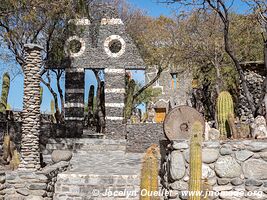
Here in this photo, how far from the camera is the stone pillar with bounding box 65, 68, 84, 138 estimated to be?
1979cm

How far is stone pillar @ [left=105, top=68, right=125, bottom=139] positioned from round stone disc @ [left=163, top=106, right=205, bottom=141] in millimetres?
11151

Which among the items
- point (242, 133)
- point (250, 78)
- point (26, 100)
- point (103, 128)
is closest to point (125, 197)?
point (242, 133)

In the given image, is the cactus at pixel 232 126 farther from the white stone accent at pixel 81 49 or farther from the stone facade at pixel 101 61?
the white stone accent at pixel 81 49

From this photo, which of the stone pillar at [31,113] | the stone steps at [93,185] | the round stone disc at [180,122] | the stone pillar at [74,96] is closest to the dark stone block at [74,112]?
the stone pillar at [74,96]

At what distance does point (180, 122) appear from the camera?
8109 millimetres

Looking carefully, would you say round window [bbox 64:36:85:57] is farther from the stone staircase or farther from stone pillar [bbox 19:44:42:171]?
stone pillar [bbox 19:44:42:171]

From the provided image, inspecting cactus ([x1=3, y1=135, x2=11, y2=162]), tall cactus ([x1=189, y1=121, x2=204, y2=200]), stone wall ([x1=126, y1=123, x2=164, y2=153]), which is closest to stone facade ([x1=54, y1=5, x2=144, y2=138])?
stone wall ([x1=126, y1=123, x2=164, y2=153])

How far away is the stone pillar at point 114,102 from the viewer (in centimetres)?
1925

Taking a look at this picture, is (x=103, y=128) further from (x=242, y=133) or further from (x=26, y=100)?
(x=242, y=133)

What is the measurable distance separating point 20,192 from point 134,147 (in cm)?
Answer: 882

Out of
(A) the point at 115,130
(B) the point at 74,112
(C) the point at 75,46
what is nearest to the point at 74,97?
(B) the point at 74,112

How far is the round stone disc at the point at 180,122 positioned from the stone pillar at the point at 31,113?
4.81 m

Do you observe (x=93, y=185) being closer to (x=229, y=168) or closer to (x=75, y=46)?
(x=229, y=168)

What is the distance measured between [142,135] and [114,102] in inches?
82.6
